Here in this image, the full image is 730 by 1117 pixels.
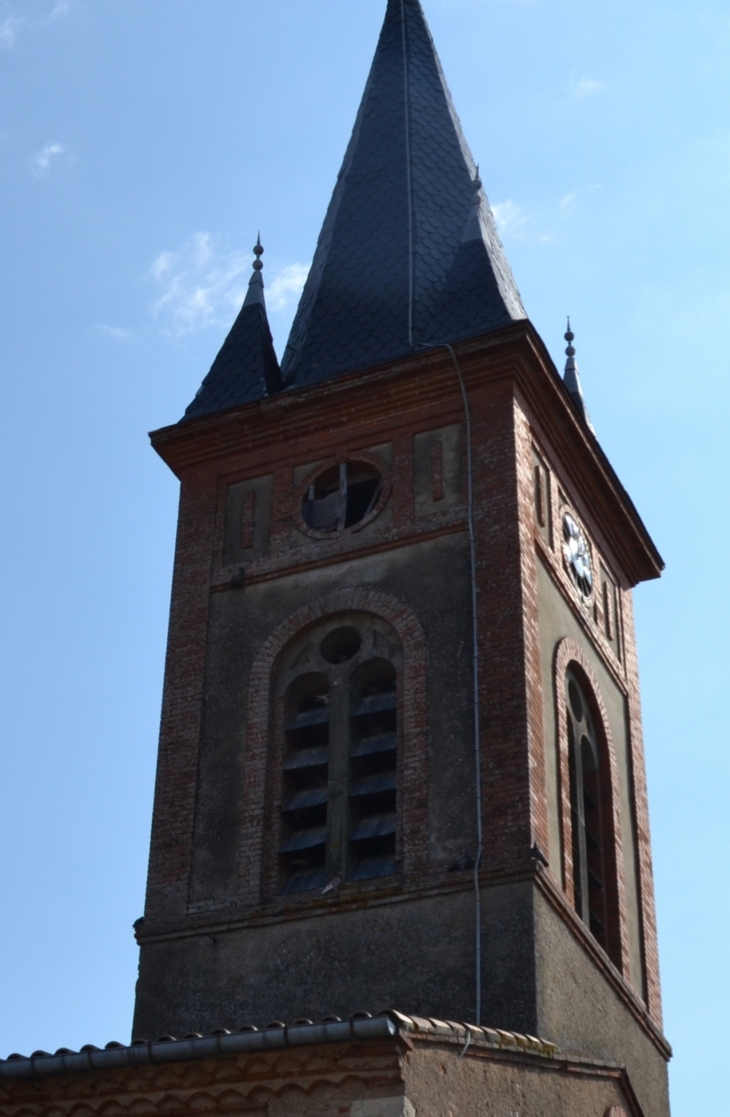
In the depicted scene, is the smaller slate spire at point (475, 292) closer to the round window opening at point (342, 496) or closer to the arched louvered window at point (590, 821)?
the round window opening at point (342, 496)

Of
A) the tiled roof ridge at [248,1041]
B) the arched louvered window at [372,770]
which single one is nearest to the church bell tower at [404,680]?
the arched louvered window at [372,770]

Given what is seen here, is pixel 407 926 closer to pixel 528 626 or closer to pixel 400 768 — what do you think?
pixel 400 768

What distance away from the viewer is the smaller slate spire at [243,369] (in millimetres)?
24266

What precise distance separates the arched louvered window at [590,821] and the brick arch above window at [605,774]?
0.02 metres

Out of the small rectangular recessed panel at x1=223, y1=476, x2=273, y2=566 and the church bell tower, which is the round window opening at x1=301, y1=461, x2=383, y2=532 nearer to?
the church bell tower

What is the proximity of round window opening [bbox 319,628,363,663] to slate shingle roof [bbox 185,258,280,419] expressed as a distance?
3634 millimetres

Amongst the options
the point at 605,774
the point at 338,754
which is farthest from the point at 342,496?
the point at 605,774

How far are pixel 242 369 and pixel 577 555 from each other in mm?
4909

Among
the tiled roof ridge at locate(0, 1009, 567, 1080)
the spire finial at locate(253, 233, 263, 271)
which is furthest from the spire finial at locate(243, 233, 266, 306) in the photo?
the tiled roof ridge at locate(0, 1009, 567, 1080)

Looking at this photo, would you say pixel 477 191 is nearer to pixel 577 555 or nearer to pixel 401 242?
pixel 401 242

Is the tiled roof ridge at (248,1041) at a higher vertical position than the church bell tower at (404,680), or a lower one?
lower

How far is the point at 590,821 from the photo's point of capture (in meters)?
22.2

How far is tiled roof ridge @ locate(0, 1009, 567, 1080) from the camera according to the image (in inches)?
569

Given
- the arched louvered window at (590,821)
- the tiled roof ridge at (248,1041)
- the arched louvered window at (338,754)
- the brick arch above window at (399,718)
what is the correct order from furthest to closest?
the arched louvered window at (590,821) → the arched louvered window at (338,754) → the brick arch above window at (399,718) → the tiled roof ridge at (248,1041)
